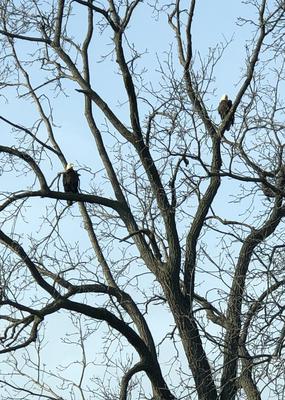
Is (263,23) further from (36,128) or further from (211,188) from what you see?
(36,128)

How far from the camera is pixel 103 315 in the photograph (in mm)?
13883

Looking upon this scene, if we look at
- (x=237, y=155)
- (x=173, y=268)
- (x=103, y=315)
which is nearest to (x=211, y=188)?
(x=173, y=268)

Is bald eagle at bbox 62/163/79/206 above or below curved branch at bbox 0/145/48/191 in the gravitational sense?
above

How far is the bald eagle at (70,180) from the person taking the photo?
1527cm

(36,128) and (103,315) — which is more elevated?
(36,128)

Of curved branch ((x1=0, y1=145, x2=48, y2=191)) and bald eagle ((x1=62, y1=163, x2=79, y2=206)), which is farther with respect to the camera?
bald eagle ((x1=62, y1=163, x2=79, y2=206))

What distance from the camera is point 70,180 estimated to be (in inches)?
606

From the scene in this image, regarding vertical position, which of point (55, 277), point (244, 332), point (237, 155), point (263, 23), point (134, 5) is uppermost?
point (134, 5)

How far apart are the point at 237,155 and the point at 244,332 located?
1590 mm

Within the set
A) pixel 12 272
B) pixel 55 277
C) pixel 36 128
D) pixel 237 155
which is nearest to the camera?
pixel 237 155

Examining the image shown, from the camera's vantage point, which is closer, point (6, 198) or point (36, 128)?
point (6, 198)

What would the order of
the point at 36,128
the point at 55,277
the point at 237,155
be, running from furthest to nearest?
the point at 36,128, the point at 55,277, the point at 237,155

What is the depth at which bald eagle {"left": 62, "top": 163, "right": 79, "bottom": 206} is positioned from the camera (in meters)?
15.3

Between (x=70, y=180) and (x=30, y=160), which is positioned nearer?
(x=30, y=160)
